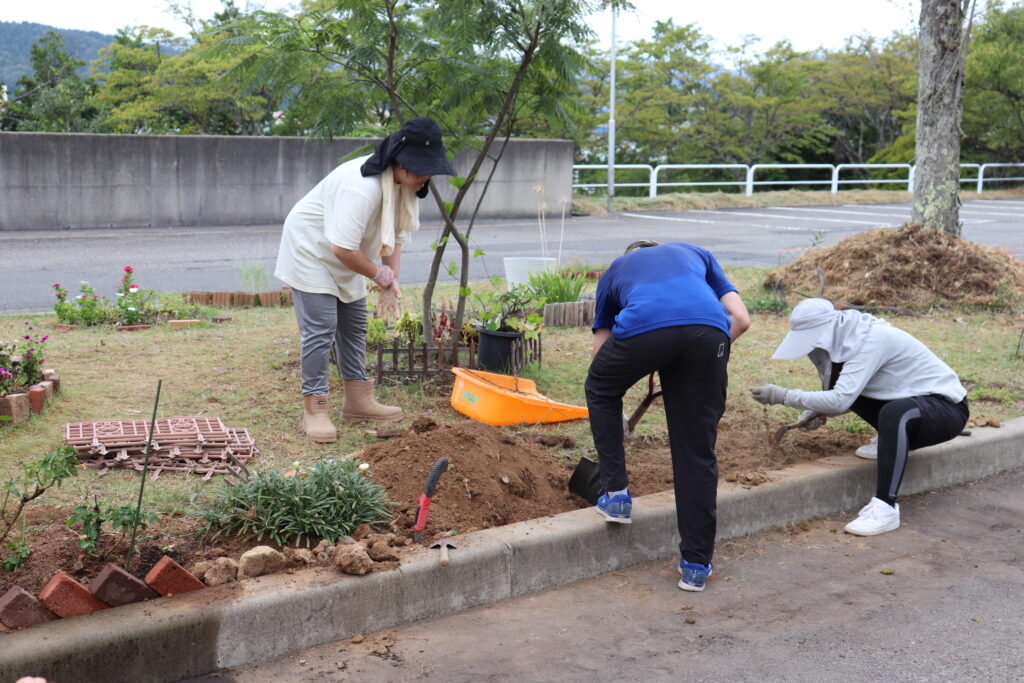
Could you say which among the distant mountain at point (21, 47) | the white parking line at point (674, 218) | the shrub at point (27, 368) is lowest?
the shrub at point (27, 368)

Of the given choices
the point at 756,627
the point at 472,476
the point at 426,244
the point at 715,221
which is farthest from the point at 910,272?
the point at 715,221

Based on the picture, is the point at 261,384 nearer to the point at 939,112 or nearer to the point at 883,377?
the point at 883,377

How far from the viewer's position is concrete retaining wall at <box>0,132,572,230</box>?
56.7 feet

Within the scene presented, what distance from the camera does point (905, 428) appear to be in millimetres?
4758

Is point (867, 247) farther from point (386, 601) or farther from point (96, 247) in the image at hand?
point (96, 247)

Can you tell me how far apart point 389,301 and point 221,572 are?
89.4 inches

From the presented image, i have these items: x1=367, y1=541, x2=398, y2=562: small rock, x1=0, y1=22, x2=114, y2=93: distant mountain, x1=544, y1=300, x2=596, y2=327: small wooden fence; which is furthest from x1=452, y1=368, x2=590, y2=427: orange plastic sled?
x1=0, y1=22, x2=114, y2=93: distant mountain

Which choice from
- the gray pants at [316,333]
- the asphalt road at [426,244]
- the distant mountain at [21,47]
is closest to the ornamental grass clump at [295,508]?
the gray pants at [316,333]

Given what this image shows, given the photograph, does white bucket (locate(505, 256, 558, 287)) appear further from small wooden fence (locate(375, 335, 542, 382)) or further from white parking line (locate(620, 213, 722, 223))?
white parking line (locate(620, 213, 722, 223))

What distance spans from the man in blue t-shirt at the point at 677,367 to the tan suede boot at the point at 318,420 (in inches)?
69.0

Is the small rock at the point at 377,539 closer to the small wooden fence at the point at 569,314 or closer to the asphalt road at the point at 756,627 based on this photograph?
the asphalt road at the point at 756,627

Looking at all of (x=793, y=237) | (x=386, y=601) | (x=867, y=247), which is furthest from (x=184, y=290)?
(x=793, y=237)

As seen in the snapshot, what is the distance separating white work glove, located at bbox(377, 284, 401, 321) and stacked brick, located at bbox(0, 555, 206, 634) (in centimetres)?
231

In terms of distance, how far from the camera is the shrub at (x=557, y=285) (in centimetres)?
858
